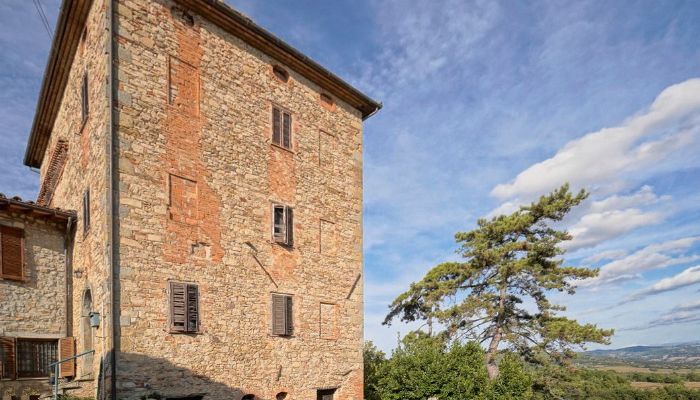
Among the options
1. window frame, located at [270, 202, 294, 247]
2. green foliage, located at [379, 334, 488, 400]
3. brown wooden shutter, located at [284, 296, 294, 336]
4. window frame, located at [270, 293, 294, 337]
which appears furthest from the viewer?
green foliage, located at [379, 334, 488, 400]

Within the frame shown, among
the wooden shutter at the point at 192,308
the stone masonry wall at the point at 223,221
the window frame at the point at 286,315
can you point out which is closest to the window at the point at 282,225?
the stone masonry wall at the point at 223,221

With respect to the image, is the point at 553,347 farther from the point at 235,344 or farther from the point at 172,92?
the point at 172,92

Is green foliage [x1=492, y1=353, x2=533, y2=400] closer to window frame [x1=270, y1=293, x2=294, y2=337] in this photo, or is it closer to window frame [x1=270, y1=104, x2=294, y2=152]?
window frame [x1=270, y1=293, x2=294, y2=337]

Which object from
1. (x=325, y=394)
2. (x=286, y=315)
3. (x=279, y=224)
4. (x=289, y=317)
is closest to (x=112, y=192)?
(x=279, y=224)

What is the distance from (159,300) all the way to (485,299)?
16134 mm

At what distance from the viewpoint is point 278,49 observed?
45.1ft

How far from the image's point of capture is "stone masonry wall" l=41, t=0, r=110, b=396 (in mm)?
9883

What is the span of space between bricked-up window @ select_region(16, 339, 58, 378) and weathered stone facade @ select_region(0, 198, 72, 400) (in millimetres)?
87

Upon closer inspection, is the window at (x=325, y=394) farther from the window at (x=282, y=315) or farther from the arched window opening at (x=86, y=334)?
the arched window opening at (x=86, y=334)

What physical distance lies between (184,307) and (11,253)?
4.22m

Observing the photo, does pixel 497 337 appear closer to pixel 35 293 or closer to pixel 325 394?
pixel 325 394

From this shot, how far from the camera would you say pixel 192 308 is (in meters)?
10.7

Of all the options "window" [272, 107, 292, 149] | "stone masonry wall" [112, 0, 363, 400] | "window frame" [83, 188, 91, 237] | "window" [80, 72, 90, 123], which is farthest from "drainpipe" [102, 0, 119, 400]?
"window" [272, 107, 292, 149]

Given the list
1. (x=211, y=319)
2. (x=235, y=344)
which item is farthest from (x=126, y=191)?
(x=235, y=344)
